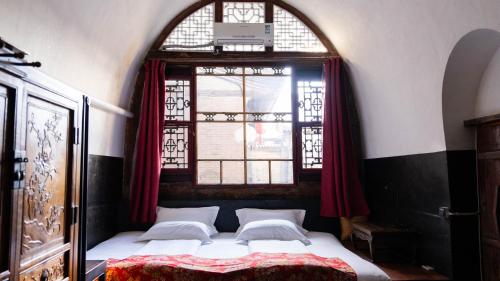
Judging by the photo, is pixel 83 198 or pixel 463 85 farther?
pixel 463 85

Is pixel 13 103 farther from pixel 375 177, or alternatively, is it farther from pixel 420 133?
pixel 375 177

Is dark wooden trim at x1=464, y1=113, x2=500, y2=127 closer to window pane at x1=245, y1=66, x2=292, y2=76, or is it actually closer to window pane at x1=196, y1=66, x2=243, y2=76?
window pane at x1=245, y1=66, x2=292, y2=76

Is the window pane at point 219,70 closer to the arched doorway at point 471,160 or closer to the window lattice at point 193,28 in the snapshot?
the window lattice at point 193,28

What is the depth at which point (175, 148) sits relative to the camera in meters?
4.51

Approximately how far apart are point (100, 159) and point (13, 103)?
2.33 m

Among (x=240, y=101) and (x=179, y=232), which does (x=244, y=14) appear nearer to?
(x=240, y=101)

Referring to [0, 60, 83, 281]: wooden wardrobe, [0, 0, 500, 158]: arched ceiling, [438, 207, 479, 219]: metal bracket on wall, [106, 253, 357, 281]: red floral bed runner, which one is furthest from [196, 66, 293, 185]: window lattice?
[0, 60, 83, 281]: wooden wardrobe

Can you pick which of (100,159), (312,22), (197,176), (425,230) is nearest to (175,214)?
(197,176)

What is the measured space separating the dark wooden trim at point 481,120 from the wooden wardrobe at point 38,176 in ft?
9.15

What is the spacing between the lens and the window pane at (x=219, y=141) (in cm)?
451

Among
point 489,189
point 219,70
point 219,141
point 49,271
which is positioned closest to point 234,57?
point 219,70

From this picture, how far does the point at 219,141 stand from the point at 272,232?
4.54 feet

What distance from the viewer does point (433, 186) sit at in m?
3.09

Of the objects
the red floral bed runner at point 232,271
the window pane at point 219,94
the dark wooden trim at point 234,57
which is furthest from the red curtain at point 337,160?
the red floral bed runner at point 232,271
